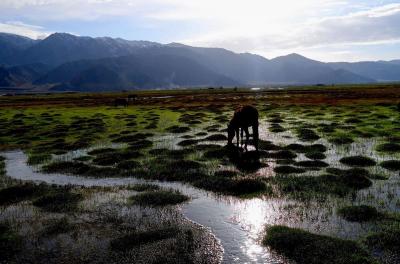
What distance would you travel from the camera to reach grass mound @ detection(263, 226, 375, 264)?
12809 mm

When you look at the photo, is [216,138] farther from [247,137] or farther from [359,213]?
[359,213]

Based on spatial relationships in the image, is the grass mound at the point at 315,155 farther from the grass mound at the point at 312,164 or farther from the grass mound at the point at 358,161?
the grass mound at the point at 358,161

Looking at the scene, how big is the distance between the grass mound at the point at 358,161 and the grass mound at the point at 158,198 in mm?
12626

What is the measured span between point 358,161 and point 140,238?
17.6m

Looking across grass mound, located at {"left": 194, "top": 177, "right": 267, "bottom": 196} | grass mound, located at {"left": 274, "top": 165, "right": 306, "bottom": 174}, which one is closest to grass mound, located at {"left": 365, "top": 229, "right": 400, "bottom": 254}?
grass mound, located at {"left": 194, "top": 177, "right": 267, "bottom": 196}

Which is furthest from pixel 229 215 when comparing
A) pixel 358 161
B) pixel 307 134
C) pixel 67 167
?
pixel 307 134

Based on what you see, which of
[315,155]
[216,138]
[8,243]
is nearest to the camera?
[8,243]

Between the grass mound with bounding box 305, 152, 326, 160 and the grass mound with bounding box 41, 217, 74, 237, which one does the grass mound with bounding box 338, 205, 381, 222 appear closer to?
the grass mound with bounding box 305, 152, 326, 160

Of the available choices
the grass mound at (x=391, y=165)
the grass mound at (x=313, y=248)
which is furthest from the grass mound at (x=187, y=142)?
the grass mound at (x=313, y=248)

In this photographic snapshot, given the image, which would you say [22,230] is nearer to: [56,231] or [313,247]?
[56,231]

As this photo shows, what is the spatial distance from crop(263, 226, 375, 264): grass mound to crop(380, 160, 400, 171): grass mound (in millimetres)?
12572

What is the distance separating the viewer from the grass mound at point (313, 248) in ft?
42.0

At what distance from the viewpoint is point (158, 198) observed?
1988 cm

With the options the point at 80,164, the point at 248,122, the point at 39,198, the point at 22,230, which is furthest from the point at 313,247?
the point at 80,164
